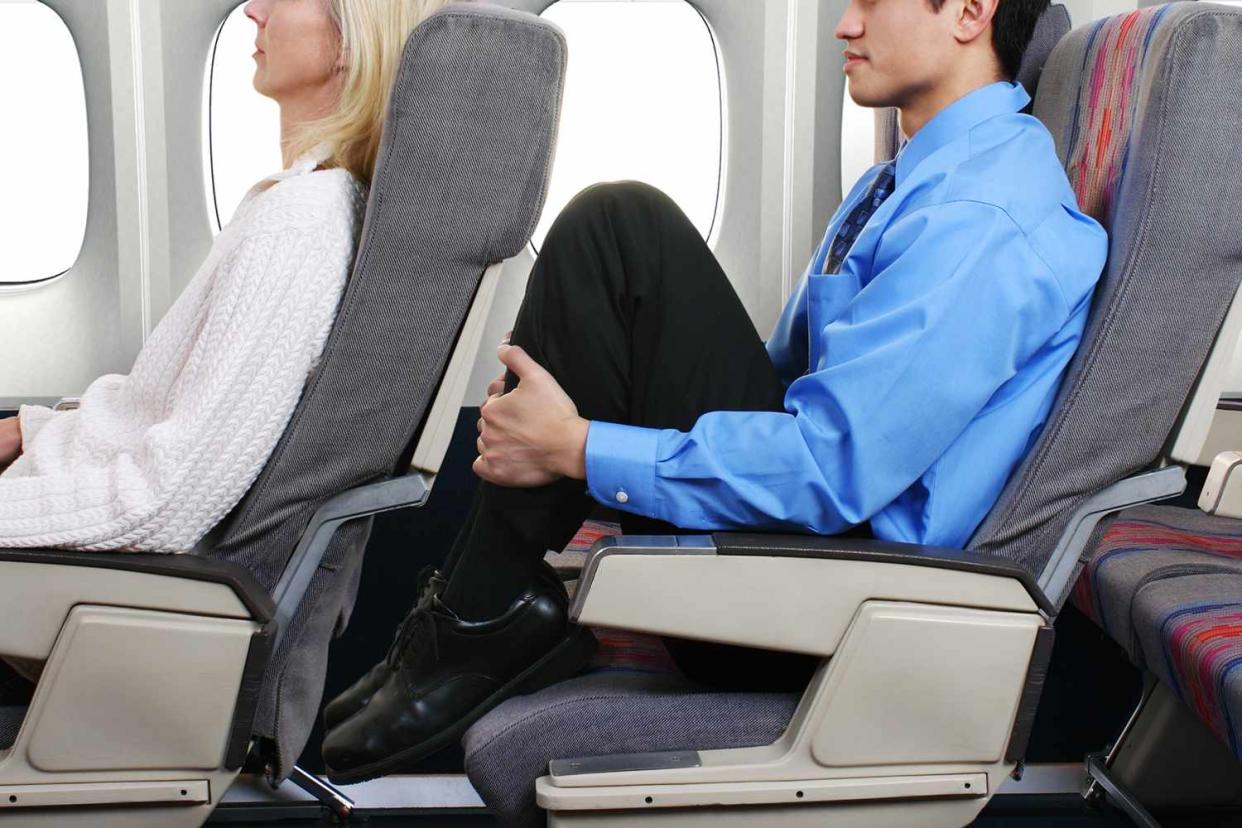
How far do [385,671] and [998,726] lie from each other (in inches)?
25.0

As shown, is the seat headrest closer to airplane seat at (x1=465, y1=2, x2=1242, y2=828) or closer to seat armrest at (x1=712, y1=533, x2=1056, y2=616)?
airplane seat at (x1=465, y1=2, x2=1242, y2=828)

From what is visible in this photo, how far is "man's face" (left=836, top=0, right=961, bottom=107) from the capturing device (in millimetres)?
1501

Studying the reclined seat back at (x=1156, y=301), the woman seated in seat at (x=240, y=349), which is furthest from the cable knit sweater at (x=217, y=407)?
the reclined seat back at (x=1156, y=301)

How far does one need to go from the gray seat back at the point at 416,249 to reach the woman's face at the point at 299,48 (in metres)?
0.31

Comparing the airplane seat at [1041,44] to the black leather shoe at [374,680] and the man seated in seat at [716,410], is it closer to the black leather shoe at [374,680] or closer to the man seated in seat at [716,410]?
the man seated in seat at [716,410]

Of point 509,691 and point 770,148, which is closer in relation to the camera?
point 509,691

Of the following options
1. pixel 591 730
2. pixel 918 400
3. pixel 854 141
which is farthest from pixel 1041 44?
pixel 591 730

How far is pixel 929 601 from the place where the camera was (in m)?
1.20

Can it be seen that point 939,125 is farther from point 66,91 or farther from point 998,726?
point 66,91

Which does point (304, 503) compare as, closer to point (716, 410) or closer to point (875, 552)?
point (716, 410)

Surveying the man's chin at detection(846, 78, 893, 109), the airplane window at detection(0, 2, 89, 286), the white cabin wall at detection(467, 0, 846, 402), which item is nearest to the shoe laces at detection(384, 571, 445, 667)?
the man's chin at detection(846, 78, 893, 109)

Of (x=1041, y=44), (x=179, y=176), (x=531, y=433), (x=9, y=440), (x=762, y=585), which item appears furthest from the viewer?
(x=179, y=176)

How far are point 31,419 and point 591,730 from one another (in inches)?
37.1

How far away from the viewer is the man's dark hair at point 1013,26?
1515 millimetres
